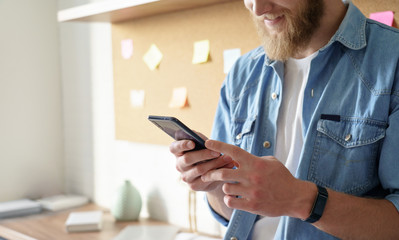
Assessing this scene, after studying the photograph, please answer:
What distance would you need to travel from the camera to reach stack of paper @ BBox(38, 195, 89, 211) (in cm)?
228

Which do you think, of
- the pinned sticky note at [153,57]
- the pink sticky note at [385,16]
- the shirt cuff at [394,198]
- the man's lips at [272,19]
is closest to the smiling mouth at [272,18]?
the man's lips at [272,19]

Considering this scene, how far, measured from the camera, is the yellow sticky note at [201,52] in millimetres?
1790

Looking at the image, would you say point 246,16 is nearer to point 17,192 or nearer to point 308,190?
point 308,190

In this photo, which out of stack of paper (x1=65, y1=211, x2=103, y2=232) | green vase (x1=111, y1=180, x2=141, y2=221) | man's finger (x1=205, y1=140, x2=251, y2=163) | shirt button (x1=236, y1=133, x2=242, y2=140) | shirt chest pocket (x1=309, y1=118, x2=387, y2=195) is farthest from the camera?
green vase (x1=111, y1=180, x2=141, y2=221)

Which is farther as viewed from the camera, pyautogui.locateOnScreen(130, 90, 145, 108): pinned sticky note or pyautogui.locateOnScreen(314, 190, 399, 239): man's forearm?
pyautogui.locateOnScreen(130, 90, 145, 108): pinned sticky note

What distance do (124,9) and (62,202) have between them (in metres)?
1.09

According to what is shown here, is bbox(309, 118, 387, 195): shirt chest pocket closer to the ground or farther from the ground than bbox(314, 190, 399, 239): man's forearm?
farther from the ground

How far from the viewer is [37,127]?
2.50m

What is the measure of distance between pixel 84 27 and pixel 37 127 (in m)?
0.61

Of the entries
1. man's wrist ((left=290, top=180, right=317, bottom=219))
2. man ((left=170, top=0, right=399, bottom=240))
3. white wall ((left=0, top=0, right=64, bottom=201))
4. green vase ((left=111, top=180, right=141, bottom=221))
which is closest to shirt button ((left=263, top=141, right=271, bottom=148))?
man ((left=170, top=0, right=399, bottom=240))

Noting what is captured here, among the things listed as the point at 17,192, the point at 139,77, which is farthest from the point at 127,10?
the point at 17,192

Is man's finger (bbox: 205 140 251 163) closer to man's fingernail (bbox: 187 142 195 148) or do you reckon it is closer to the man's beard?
man's fingernail (bbox: 187 142 195 148)

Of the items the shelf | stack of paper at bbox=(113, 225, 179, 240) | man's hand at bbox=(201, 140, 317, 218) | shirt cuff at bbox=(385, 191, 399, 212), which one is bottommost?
stack of paper at bbox=(113, 225, 179, 240)

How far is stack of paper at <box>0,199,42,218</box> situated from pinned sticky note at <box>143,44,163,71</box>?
2.98 feet
